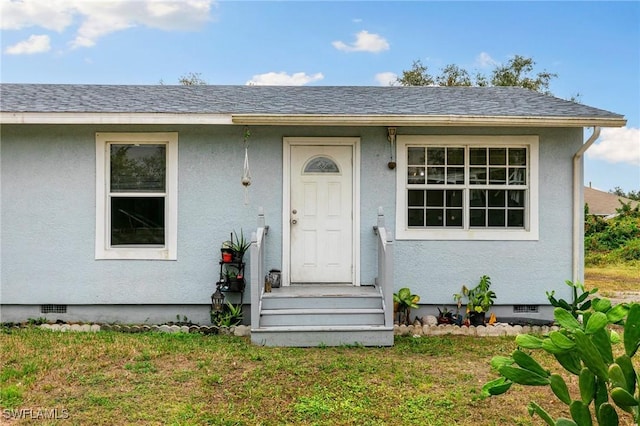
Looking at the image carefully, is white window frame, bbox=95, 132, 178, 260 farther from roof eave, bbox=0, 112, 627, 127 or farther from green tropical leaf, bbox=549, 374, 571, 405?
green tropical leaf, bbox=549, 374, 571, 405

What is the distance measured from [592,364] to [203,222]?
5.72 metres

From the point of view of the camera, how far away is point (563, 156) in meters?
6.31

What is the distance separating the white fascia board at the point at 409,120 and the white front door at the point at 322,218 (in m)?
0.58

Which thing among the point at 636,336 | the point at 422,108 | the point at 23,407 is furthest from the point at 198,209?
the point at 636,336

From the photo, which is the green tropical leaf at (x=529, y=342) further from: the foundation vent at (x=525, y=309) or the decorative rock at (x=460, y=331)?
the foundation vent at (x=525, y=309)

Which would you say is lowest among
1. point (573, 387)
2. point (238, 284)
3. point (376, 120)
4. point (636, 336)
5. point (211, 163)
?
point (573, 387)

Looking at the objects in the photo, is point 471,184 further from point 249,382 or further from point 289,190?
point 249,382

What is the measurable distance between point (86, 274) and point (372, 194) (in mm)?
4333

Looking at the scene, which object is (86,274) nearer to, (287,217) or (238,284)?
(238,284)

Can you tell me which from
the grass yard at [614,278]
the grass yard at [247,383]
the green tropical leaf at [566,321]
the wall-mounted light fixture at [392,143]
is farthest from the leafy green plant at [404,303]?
the grass yard at [614,278]

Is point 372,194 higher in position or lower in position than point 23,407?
higher

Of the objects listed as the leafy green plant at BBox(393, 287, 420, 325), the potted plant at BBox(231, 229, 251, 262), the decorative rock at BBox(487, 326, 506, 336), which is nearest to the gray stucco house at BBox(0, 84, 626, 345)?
the potted plant at BBox(231, 229, 251, 262)

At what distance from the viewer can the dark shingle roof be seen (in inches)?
238

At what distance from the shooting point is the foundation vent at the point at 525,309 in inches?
251
